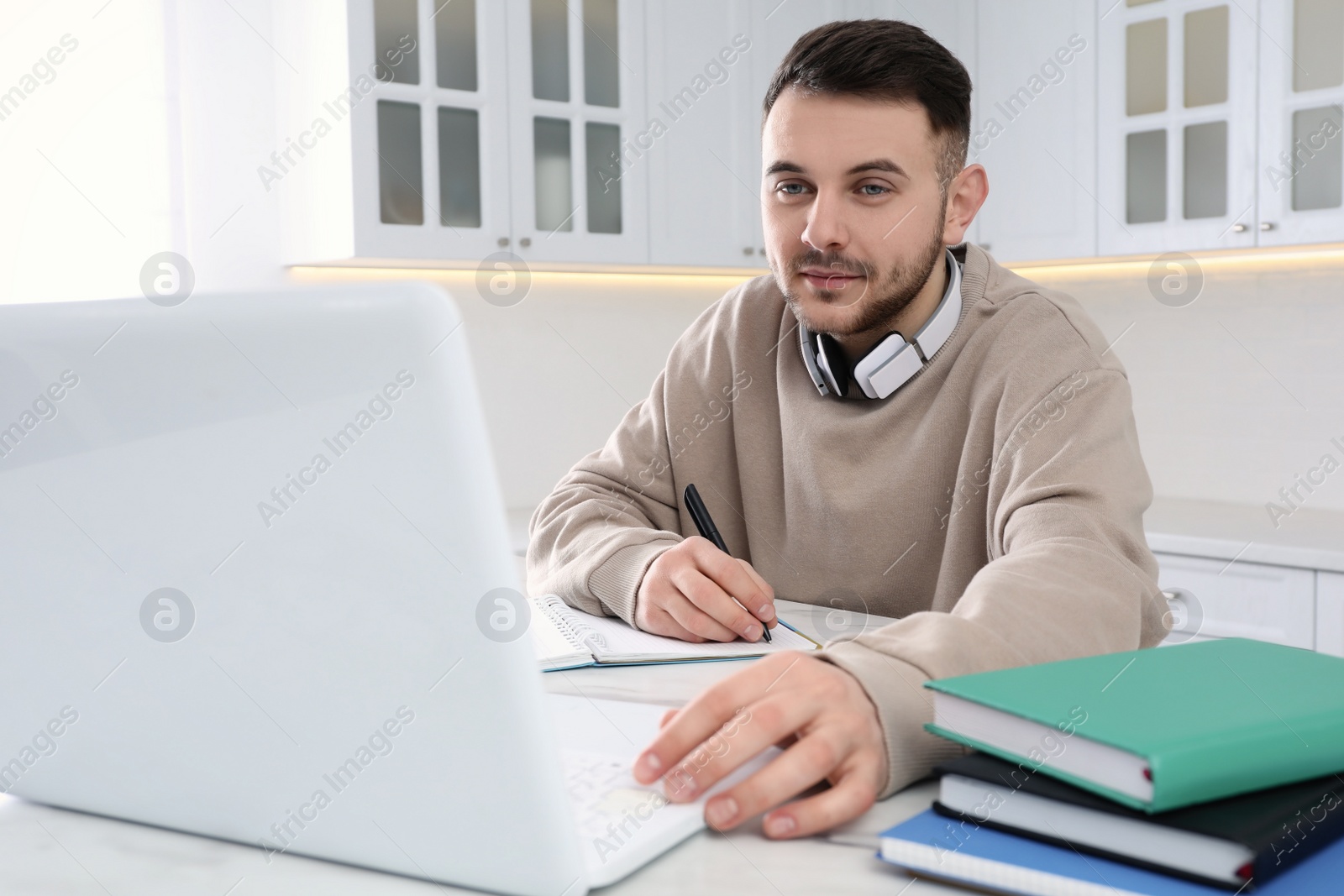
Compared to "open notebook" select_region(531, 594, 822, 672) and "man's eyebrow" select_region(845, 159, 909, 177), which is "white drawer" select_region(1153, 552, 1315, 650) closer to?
"man's eyebrow" select_region(845, 159, 909, 177)

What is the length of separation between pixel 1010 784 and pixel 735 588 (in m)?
0.51

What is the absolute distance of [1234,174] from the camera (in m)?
2.57

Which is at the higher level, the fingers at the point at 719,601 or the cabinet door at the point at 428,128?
the cabinet door at the point at 428,128

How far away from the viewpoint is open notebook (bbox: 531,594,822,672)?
1.02 meters

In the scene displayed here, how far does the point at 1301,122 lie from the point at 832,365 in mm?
1630

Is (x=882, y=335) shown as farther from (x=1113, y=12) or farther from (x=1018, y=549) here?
(x=1113, y=12)

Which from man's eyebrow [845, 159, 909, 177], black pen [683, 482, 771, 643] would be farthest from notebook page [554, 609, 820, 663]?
man's eyebrow [845, 159, 909, 177]

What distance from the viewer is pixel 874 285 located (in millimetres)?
1412

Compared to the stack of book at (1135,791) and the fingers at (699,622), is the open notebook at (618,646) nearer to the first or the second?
the fingers at (699,622)

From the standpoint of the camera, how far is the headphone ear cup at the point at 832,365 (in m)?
1.46

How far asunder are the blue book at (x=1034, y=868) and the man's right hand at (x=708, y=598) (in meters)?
0.48

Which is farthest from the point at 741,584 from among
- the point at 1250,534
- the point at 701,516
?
the point at 1250,534

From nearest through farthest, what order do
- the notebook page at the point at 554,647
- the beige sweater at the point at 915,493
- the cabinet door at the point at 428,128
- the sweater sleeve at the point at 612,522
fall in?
the beige sweater at the point at 915,493 → the notebook page at the point at 554,647 → the sweater sleeve at the point at 612,522 → the cabinet door at the point at 428,128

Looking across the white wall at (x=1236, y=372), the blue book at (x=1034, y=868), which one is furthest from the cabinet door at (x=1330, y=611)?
the blue book at (x=1034, y=868)
